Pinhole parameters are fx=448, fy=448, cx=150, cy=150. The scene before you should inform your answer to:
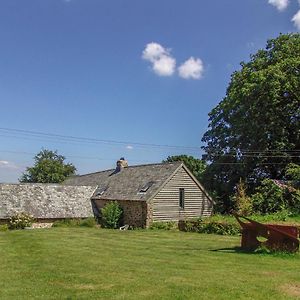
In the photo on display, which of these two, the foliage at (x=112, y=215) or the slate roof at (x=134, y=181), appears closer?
the foliage at (x=112, y=215)

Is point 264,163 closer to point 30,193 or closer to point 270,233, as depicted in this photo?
point 30,193

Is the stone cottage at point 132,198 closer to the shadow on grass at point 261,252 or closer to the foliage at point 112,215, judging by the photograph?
the foliage at point 112,215

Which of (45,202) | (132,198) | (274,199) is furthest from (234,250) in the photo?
(45,202)

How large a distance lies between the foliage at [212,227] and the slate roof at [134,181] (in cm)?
476

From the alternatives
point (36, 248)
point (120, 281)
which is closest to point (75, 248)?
point (36, 248)

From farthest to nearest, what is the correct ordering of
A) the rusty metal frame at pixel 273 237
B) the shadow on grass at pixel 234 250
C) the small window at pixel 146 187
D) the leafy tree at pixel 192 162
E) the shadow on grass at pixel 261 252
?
1. the leafy tree at pixel 192 162
2. the small window at pixel 146 187
3. the shadow on grass at pixel 234 250
4. the rusty metal frame at pixel 273 237
5. the shadow on grass at pixel 261 252

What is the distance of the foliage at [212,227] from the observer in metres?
30.7

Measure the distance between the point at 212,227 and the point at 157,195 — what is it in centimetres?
731

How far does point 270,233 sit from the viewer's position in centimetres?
1775

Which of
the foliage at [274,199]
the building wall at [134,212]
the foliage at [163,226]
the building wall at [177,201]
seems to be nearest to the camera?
the foliage at [163,226]

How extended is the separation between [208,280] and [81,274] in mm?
3587

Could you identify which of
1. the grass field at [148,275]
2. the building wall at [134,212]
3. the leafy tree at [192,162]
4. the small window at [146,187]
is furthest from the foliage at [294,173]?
the leafy tree at [192,162]

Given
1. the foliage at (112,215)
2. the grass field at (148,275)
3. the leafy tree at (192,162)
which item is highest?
the leafy tree at (192,162)

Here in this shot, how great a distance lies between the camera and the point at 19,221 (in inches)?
1444
